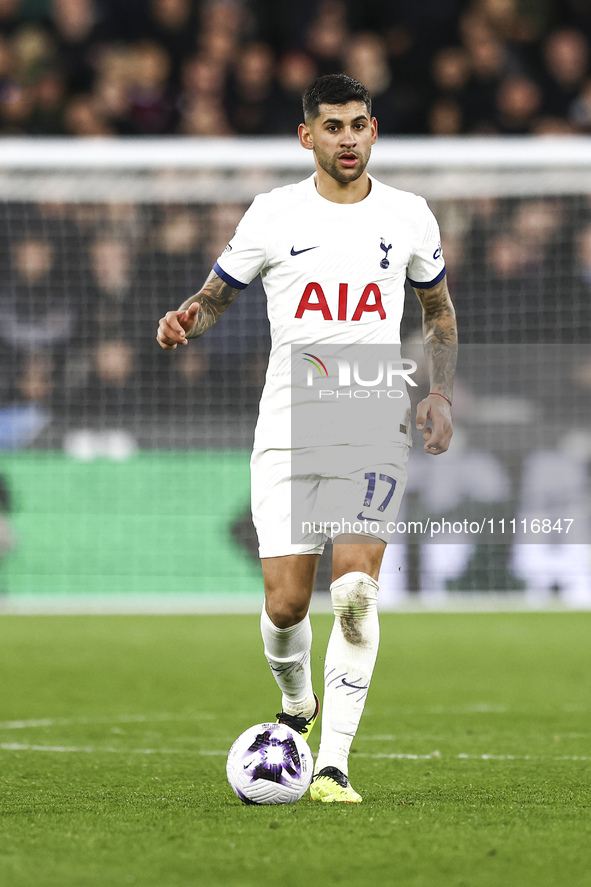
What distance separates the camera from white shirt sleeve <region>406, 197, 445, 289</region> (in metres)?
4.79

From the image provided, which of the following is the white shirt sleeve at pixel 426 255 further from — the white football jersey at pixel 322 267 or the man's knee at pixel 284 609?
the man's knee at pixel 284 609

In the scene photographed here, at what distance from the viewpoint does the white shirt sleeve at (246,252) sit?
15.5 feet

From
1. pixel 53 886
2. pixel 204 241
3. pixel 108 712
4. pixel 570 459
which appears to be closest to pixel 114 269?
pixel 204 241

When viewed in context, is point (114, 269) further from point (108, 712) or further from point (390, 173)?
point (108, 712)

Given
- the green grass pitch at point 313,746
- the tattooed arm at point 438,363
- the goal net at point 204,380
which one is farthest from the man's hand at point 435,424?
the goal net at point 204,380

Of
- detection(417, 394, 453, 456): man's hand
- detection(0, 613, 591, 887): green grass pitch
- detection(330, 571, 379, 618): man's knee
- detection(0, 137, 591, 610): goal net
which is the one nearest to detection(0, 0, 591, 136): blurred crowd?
detection(0, 137, 591, 610): goal net

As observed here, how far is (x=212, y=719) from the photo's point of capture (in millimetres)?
6594

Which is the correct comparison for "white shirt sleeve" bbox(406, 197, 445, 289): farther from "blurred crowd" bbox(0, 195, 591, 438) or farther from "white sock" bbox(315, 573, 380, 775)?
"blurred crowd" bbox(0, 195, 591, 438)

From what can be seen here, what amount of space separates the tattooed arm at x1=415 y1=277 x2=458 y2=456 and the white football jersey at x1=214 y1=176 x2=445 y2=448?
0.31 ft

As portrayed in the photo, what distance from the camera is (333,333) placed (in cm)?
459

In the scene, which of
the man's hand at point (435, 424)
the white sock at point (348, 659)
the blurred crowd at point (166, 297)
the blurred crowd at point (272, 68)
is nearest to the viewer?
the white sock at point (348, 659)

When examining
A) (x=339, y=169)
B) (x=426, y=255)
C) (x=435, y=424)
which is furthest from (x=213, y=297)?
(x=435, y=424)

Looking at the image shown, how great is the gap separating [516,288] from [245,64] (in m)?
3.39

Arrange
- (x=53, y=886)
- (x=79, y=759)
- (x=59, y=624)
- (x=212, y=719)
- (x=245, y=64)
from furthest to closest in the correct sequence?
(x=245, y=64) < (x=59, y=624) < (x=212, y=719) < (x=79, y=759) < (x=53, y=886)
